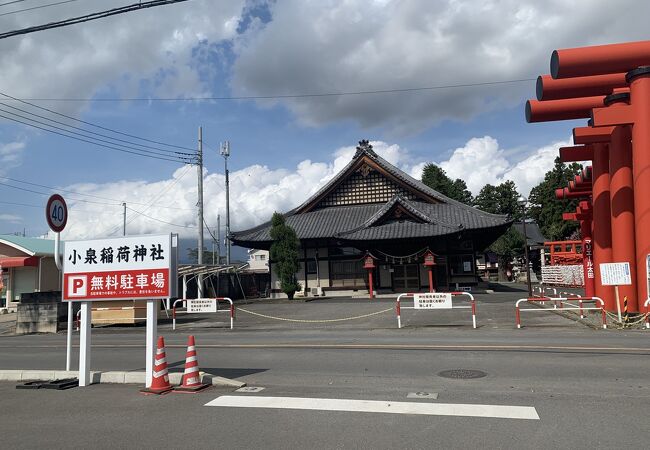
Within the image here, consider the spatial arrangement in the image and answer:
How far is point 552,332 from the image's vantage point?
43.0 ft

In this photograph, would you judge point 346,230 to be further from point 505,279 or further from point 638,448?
point 505,279

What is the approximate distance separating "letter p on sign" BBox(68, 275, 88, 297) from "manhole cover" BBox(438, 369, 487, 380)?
226 inches

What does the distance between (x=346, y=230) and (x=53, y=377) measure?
26625mm

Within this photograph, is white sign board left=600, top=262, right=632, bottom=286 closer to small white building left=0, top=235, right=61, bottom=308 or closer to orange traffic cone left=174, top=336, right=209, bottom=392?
→ orange traffic cone left=174, top=336, right=209, bottom=392

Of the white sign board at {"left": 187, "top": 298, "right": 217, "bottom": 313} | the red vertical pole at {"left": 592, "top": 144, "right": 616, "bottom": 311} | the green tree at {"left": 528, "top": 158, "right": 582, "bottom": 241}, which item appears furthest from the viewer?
the green tree at {"left": 528, "top": 158, "right": 582, "bottom": 241}

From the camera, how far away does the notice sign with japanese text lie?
7.43 m

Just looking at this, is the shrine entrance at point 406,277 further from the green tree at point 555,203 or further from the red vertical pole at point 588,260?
the green tree at point 555,203

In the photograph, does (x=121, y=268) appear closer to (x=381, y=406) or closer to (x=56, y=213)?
(x=56, y=213)

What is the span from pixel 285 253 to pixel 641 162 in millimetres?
20119

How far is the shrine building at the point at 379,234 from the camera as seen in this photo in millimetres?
31875

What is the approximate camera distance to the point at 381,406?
598cm

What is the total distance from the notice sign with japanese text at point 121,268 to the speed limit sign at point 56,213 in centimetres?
49

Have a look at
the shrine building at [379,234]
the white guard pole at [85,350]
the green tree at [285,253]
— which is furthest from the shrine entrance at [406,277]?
the white guard pole at [85,350]

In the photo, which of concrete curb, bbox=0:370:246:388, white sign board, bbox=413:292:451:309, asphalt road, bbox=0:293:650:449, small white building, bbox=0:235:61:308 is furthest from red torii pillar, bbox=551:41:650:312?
small white building, bbox=0:235:61:308
